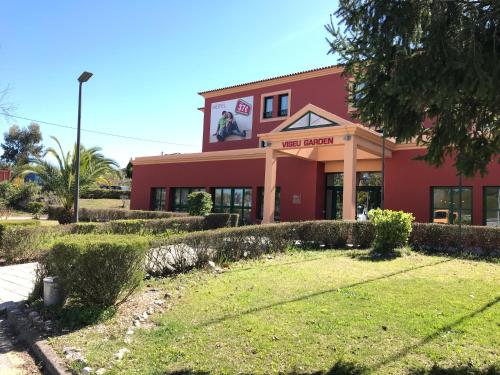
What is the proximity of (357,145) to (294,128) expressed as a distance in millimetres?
3036

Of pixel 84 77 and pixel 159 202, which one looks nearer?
pixel 84 77

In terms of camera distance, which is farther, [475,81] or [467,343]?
[467,343]

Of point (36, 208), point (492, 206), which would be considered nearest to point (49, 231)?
point (492, 206)

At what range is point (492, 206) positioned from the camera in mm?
16312

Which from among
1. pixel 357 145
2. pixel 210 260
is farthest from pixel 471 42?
pixel 357 145

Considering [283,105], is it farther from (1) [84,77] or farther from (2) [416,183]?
(1) [84,77]

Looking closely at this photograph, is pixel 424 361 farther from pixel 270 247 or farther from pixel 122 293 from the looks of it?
pixel 270 247

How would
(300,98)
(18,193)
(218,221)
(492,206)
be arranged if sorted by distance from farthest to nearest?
1. (18,193)
2. (300,98)
3. (218,221)
4. (492,206)

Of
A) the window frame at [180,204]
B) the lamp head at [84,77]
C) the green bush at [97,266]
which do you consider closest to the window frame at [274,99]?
the window frame at [180,204]

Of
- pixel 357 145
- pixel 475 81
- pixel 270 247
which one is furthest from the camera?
pixel 357 145

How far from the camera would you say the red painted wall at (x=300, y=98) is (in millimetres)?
23078

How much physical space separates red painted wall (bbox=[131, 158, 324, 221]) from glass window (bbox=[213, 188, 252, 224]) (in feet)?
1.30

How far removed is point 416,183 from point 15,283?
51.2ft

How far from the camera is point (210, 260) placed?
31.3ft
